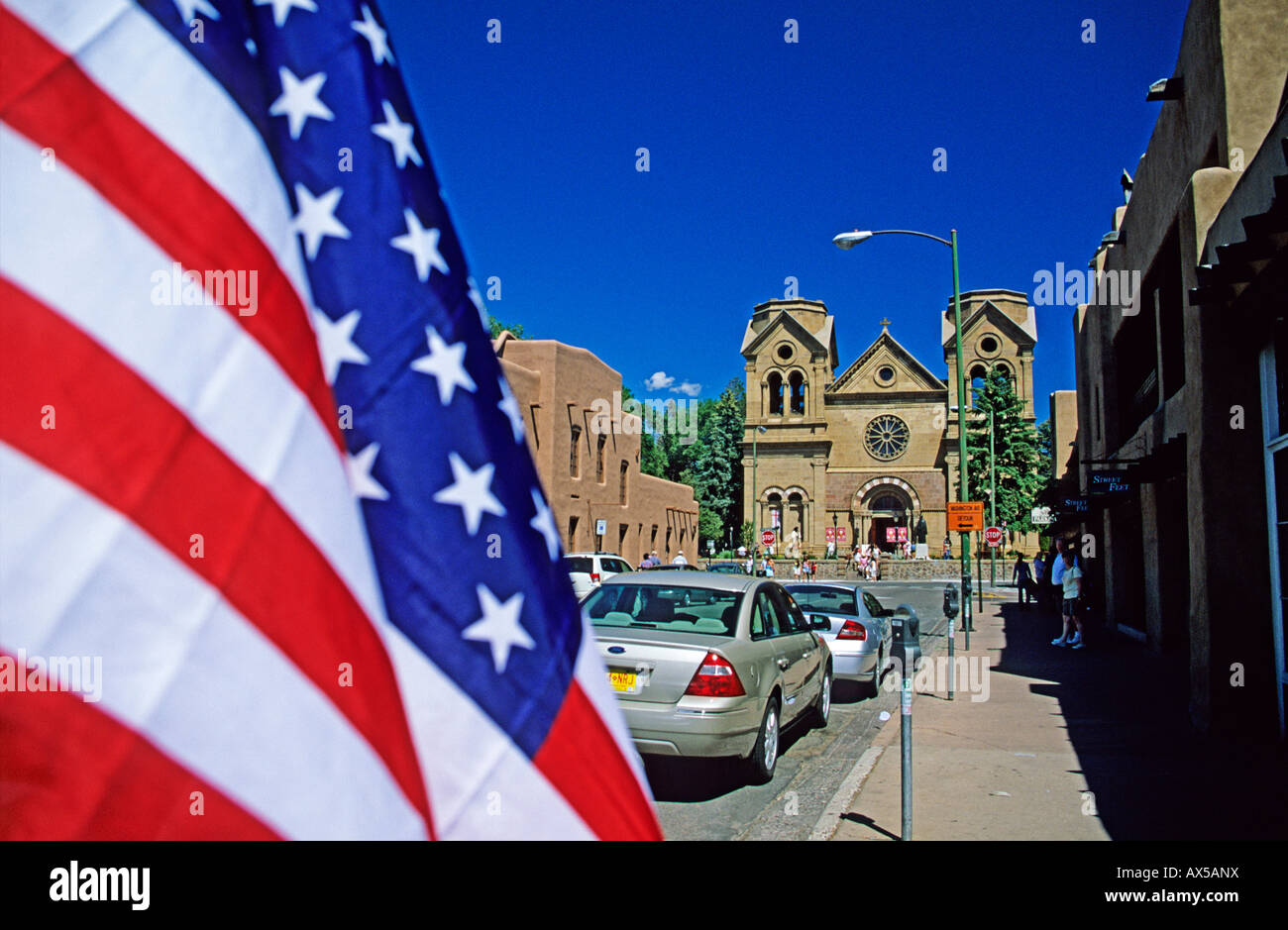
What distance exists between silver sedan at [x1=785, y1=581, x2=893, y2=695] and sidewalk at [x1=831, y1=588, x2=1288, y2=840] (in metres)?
0.79

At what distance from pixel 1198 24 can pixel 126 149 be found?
12.2 meters

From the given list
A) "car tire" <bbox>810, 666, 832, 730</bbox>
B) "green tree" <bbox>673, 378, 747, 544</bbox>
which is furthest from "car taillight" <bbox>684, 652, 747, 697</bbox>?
"green tree" <bbox>673, 378, 747, 544</bbox>

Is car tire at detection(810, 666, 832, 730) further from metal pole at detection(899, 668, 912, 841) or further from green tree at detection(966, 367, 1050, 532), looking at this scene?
green tree at detection(966, 367, 1050, 532)

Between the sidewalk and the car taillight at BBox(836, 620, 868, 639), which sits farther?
the car taillight at BBox(836, 620, 868, 639)

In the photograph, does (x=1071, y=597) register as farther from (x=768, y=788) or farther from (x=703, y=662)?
(x=703, y=662)

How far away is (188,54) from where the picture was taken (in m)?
1.69

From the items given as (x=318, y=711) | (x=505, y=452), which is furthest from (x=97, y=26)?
(x=318, y=711)

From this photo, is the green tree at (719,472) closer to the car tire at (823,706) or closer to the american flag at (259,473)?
the car tire at (823,706)

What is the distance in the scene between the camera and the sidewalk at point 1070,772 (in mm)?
6141

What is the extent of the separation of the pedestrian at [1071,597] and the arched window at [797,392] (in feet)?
151

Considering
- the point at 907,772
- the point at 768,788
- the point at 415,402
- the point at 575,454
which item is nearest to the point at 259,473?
the point at 415,402

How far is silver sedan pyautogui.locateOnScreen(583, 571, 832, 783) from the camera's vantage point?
6.93m

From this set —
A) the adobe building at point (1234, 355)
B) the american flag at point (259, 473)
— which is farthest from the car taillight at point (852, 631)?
the american flag at point (259, 473)
